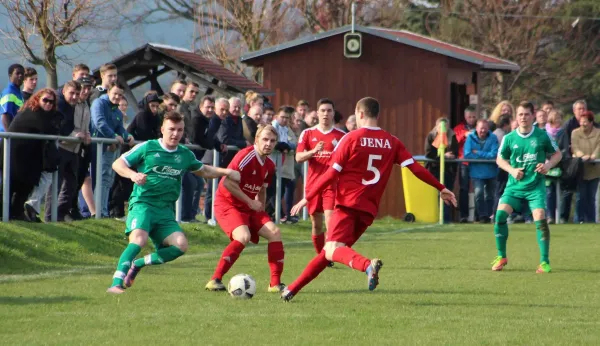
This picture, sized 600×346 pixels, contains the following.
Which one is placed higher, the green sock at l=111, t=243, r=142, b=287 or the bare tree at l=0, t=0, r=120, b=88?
the bare tree at l=0, t=0, r=120, b=88

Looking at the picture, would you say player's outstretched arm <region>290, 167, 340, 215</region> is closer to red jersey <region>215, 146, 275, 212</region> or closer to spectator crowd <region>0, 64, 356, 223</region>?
red jersey <region>215, 146, 275, 212</region>

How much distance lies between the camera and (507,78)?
5403cm

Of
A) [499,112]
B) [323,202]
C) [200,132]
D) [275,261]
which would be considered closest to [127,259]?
[275,261]

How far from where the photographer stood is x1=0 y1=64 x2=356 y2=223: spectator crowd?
14.2 metres

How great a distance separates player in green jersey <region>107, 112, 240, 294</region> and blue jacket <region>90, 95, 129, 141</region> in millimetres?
5097

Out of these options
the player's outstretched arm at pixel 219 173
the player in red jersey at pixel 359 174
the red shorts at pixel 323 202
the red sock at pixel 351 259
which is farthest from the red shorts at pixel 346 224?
the red shorts at pixel 323 202

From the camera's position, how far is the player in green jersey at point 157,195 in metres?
10.7

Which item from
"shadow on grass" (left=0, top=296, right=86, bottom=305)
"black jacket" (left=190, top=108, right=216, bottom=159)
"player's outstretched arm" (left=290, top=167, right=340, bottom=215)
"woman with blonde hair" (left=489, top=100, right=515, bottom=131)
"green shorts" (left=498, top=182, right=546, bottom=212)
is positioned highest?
"woman with blonde hair" (left=489, top=100, right=515, bottom=131)

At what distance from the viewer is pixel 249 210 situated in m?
11.5

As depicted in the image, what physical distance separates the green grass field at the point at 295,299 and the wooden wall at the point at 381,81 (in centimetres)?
1055

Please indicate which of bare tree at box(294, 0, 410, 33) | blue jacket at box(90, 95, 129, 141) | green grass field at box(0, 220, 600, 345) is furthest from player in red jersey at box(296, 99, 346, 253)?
bare tree at box(294, 0, 410, 33)

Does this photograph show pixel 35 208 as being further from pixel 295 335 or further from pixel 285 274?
pixel 295 335

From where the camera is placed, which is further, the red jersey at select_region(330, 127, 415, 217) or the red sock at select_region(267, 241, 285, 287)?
the red sock at select_region(267, 241, 285, 287)

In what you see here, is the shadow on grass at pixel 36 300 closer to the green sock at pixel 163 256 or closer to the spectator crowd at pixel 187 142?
the green sock at pixel 163 256
